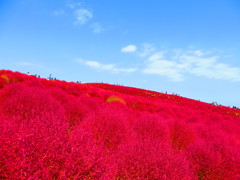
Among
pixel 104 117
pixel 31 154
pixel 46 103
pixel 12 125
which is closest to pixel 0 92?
pixel 46 103

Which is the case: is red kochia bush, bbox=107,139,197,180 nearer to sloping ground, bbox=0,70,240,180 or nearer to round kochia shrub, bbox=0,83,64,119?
sloping ground, bbox=0,70,240,180

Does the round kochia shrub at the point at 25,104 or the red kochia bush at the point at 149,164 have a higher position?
the round kochia shrub at the point at 25,104

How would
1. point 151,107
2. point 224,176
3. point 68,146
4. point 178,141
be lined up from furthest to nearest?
point 151,107 < point 178,141 < point 224,176 < point 68,146

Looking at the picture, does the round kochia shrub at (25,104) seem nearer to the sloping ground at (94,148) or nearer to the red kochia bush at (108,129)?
the sloping ground at (94,148)

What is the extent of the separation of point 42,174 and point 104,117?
3400 mm

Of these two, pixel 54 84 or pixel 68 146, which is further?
pixel 54 84

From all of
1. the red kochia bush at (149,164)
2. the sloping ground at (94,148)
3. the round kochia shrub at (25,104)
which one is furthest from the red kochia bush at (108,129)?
the red kochia bush at (149,164)

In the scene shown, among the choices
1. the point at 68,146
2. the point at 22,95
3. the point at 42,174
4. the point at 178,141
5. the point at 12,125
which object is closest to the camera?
the point at 42,174

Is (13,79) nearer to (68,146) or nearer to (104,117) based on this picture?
(104,117)

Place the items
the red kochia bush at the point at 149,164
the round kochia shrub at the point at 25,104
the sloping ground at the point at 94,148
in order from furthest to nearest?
the round kochia shrub at the point at 25,104 → the red kochia bush at the point at 149,164 → the sloping ground at the point at 94,148

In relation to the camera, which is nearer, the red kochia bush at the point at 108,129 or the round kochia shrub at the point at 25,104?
the red kochia bush at the point at 108,129

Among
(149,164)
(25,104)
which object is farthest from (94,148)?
(25,104)

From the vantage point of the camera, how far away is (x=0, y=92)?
22.9ft

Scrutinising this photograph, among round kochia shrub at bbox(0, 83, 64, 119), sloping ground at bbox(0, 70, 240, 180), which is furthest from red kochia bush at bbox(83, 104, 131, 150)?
round kochia shrub at bbox(0, 83, 64, 119)
